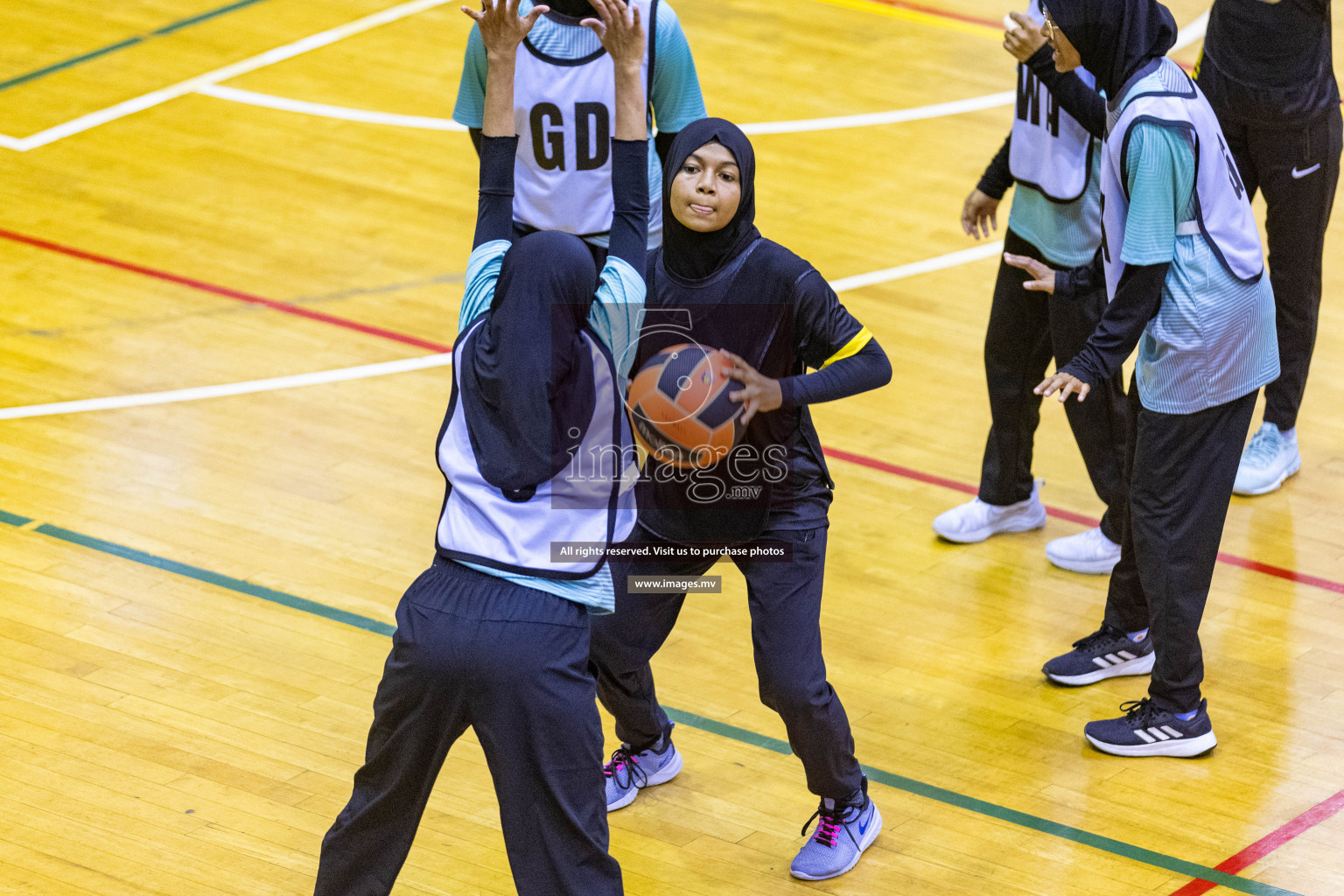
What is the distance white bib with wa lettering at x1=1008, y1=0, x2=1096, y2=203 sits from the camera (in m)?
5.20

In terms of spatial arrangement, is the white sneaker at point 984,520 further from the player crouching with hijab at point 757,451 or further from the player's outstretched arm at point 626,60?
the player's outstretched arm at point 626,60

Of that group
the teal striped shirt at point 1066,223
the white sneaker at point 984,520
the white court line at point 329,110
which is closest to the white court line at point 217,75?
the white court line at point 329,110

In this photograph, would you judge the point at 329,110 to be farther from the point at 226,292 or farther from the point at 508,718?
the point at 508,718

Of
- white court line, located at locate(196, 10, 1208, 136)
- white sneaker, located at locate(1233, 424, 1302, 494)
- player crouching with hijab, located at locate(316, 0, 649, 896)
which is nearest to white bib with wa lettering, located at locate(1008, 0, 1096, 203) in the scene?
white sneaker, located at locate(1233, 424, 1302, 494)

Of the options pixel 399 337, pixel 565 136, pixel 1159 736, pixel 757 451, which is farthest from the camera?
pixel 399 337

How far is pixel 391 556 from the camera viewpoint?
221 inches

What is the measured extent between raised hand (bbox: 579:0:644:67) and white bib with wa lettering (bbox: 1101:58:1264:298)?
137 centimetres

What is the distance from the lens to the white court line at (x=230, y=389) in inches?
252

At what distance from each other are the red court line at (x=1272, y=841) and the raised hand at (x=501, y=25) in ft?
8.40

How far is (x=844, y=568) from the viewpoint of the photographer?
5.66 meters

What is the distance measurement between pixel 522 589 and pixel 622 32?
1199mm

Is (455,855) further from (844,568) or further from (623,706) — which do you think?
(844,568)

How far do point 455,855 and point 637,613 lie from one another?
81 cm

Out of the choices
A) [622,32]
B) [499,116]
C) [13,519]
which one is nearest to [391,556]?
[13,519]
